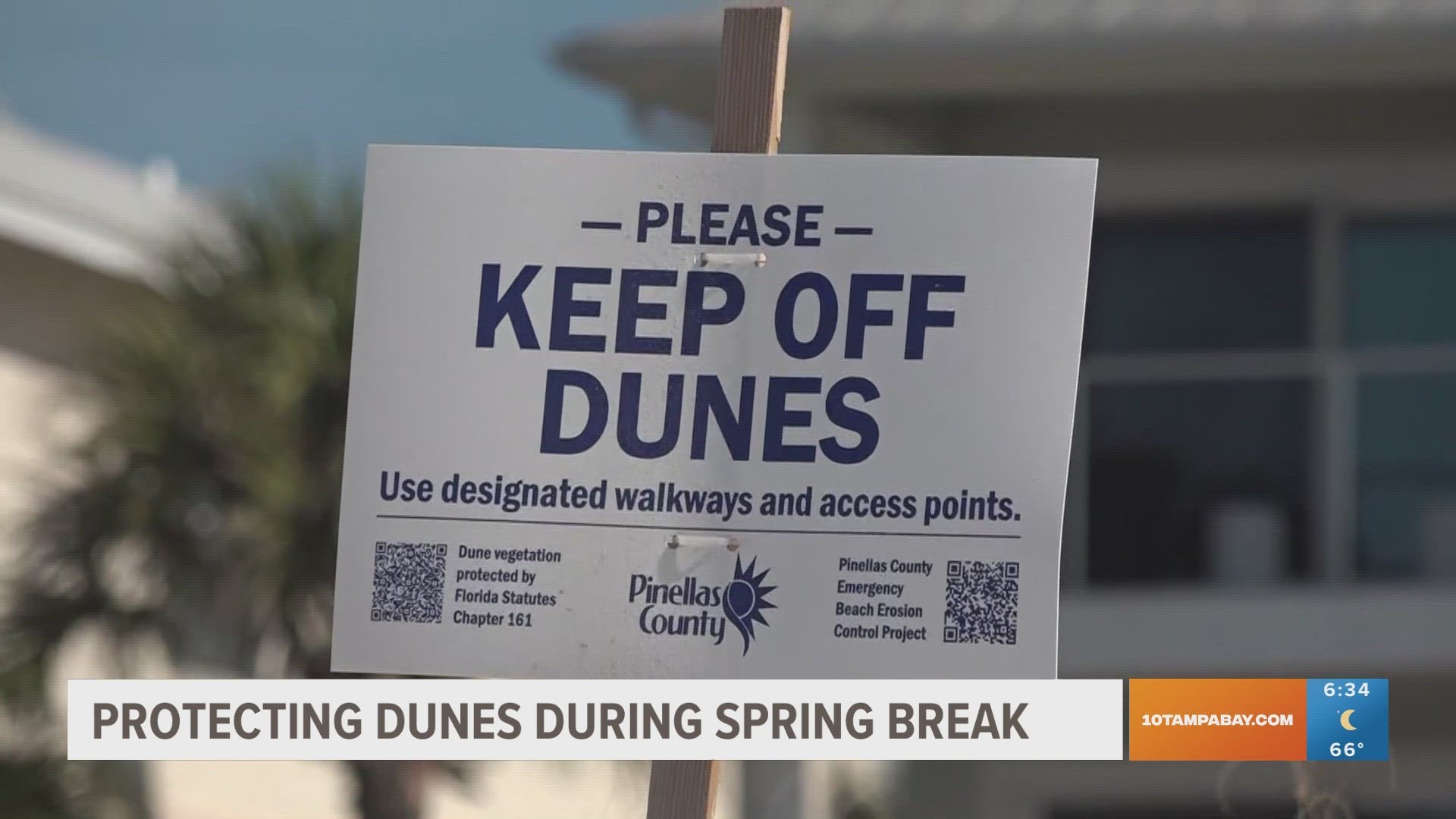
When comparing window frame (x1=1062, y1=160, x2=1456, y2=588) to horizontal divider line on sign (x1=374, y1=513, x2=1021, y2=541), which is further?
window frame (x1=1062, y1=160, x2=1456, y2=588)

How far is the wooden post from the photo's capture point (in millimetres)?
2996

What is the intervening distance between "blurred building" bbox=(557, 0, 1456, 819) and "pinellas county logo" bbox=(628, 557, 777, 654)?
6380 millimetres

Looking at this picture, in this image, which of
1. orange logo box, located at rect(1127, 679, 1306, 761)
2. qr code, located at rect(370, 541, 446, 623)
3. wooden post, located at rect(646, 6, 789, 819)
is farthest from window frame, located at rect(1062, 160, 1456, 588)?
qr code, located at rect(370, 541, 446, 623)

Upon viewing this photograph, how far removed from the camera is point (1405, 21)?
8.59 m

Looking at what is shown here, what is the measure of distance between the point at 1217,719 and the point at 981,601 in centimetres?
118

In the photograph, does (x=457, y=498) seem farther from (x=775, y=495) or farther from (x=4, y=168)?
(x=4, y=168)

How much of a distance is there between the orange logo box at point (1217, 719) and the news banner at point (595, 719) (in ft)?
1.47

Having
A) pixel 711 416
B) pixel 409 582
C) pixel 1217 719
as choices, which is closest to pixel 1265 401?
pixel 1217 719

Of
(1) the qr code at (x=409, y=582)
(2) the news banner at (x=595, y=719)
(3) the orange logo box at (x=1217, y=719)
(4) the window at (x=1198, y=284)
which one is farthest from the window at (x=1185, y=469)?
(1) the qr code at (x=409, y=582)

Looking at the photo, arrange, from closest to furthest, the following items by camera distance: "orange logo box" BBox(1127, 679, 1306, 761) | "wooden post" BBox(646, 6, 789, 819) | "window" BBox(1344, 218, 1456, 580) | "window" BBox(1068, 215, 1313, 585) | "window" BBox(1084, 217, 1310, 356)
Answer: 1. "wooden post" BBox(646, 6, 789, 819)
2. "orange logo box" BBox(1127, 679, 1306, 761)
3. "window" BBox(1344, 218, 1456, 580)
4. "window" BBox(1068, 215, 1313, 585)
5. "window" BBox(1084, 217, 1310, 356)

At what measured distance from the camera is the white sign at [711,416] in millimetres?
2902

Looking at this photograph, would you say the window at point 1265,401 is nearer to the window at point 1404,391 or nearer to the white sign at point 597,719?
the window at point 1404,391

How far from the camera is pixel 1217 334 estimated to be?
10.1m

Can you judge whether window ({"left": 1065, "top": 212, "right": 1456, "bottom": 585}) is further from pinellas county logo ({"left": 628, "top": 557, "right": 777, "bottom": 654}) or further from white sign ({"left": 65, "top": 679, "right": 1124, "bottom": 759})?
pinellas county logo ({"left": 628, "top": 557, "right": 777, "bottom": 654})
